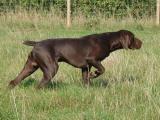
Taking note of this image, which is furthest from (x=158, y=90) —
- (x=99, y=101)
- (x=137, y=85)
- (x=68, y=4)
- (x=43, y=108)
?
(x=68, y=4)

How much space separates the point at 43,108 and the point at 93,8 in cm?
1398

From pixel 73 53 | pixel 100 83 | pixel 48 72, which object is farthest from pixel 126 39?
pixel 48 72

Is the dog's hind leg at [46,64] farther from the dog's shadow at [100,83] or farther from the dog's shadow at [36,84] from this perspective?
the dog's shadow at [100,83]

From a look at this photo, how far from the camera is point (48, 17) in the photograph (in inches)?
771

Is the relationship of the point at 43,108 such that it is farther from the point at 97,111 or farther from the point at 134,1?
the point at 134,1

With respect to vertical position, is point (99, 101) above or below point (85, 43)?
below

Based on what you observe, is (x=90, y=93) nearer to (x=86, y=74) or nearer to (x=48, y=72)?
(x=48, y=72)

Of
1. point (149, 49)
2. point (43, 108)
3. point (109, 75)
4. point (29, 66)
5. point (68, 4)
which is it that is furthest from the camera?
point (68, 4)

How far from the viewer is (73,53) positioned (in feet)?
26.8

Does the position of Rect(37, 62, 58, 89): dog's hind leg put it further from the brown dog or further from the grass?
the grass

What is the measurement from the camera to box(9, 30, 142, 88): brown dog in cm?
797

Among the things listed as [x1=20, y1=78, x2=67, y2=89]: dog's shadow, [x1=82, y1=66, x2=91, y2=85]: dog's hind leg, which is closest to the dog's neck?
[x1=82, y1=66, x2=91, y2=85]: dog's hind leg

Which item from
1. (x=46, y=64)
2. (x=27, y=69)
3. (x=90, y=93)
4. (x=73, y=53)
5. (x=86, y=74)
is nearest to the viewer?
(x=90, y=93)

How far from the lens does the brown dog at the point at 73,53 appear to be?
797 centimetres
